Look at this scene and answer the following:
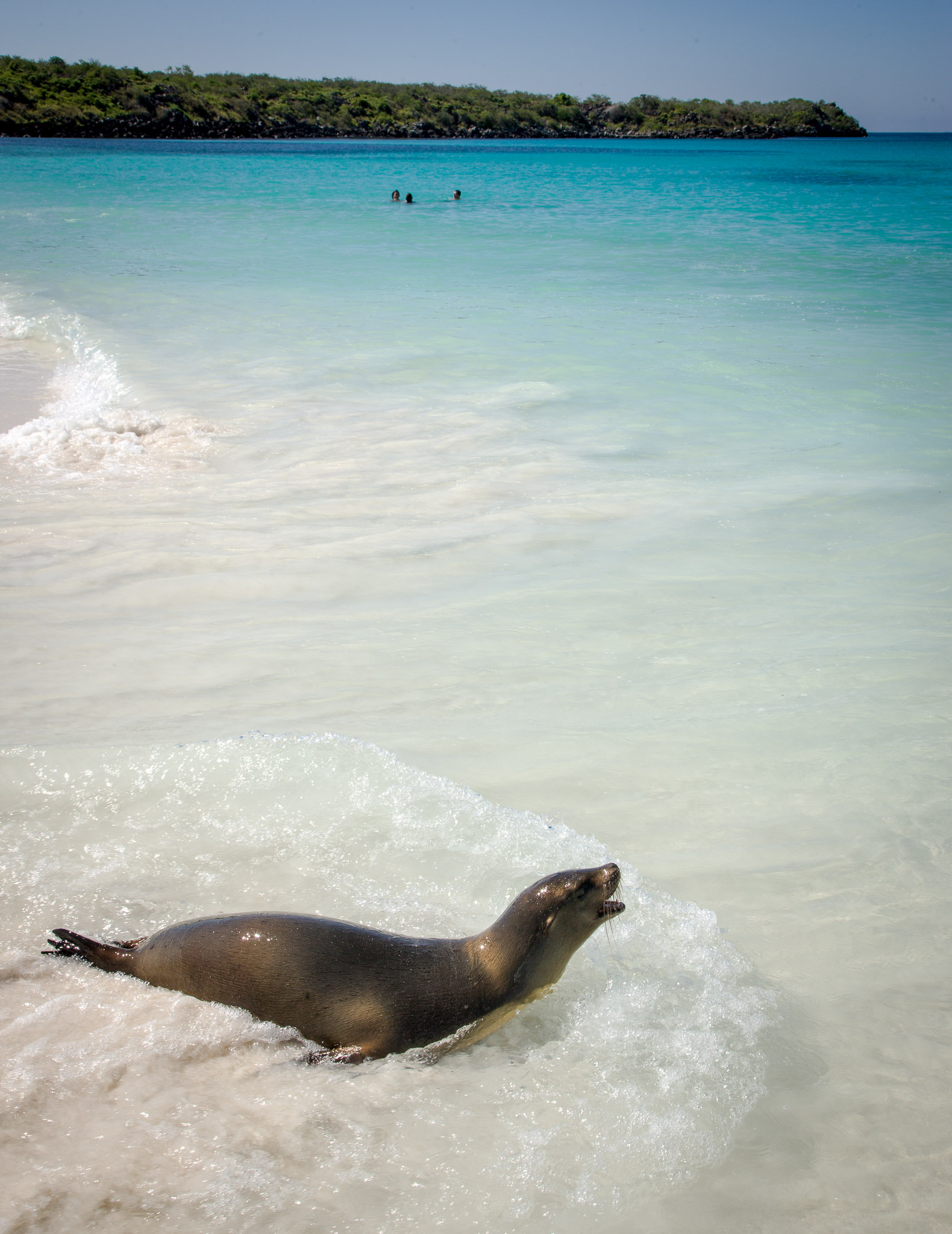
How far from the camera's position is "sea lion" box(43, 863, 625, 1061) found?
220 cm

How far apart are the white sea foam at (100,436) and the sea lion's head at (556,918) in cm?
533

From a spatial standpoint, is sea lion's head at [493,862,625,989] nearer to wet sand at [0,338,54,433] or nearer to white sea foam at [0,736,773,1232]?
white sea foam at [0,736,773,1232]

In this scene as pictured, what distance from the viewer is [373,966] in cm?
222

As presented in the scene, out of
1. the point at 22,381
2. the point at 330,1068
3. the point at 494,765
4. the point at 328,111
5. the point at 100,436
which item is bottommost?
the point at 330,1068

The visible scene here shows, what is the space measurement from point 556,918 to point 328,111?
4643 inches

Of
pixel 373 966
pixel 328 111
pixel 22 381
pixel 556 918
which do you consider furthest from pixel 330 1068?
pixel 328 111

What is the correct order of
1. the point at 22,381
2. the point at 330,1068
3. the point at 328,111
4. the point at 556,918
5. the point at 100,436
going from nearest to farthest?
the point at 330,1068 < the point at 556,918 < the point at 100,436 < the point at 22,381 < the point at 328,111

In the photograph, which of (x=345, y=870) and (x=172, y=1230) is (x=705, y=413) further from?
(x=172, y=1230)

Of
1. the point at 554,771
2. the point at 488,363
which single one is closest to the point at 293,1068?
the point at 554,771

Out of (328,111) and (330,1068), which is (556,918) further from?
(328,111)

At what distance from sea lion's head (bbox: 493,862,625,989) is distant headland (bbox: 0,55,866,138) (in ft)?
320

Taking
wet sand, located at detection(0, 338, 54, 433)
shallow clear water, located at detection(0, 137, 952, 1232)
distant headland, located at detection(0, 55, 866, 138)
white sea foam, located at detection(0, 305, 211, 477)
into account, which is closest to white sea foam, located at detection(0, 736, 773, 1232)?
shallow clear water, located at detection(0, 137, 952, 1232)

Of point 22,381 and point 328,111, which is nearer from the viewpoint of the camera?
point 22,381

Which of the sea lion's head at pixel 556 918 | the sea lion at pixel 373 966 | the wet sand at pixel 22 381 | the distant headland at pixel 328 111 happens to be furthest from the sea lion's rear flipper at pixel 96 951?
the distant headland at pixel 328 111
